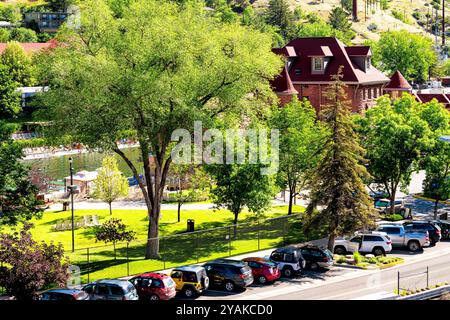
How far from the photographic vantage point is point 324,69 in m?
77.2

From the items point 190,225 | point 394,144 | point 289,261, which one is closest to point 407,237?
point 394,144

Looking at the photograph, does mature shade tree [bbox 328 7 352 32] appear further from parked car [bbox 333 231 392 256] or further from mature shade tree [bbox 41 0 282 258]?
parked car [bbox 333 231 392 256]

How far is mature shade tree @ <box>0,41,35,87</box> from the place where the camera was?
112562mm

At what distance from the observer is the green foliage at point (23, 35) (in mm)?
147250

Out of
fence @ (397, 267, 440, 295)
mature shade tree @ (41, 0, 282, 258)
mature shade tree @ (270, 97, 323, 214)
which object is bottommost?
fence @ (397, 267, 440, 295)

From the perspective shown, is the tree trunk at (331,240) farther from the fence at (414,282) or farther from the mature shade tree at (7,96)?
the mature shade tree at (7,96)

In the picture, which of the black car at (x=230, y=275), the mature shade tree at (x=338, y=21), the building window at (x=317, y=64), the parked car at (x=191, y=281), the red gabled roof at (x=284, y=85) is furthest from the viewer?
the mature shade tree at (x=338, y=21)

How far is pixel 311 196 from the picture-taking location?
42156 millimetres

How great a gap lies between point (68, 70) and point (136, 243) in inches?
501

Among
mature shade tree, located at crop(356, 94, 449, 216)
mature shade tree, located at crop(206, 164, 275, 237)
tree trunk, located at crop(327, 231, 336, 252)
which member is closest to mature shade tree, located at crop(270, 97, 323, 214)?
mature shade tree, located at crop(356, 94, 449, 216)

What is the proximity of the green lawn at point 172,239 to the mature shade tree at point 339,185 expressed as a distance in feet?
14.8

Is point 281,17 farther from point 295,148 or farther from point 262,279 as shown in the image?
point 262,279

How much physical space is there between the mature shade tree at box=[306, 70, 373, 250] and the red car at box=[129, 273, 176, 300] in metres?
12.3

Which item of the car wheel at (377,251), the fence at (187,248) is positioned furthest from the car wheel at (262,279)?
the car wheel at (377,251)
